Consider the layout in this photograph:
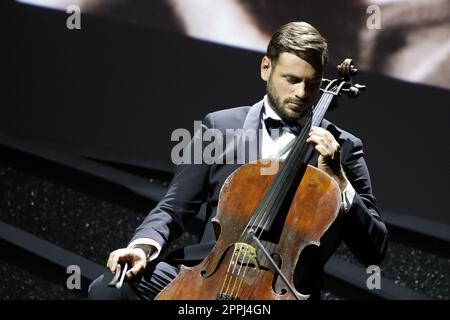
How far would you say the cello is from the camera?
73.7 inches

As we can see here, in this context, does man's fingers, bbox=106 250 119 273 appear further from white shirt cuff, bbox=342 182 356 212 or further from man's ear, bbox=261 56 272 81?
man's ear, bbox=261 56 272 81

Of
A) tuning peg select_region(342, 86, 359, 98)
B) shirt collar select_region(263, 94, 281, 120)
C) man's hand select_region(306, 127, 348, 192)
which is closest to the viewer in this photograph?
man's hand select_region(306, 127, 348, 192)

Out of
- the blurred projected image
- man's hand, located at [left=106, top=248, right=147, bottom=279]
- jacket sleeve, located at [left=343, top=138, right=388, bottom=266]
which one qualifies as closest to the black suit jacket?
jacket sleeve, located at [left=343, top=138, right=388, bottom=266]

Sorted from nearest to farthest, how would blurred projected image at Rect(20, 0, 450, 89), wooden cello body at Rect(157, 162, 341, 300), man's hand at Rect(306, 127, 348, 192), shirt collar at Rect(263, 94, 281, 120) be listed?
wooden cello body at Rect(157, 162, 341, 300) < man's hand at Rect(306, 127, 348, 192) < shirt collar at Rect(263, 94, 281, 120) < blurred projected image at Rect(20, 0, 450, 89)

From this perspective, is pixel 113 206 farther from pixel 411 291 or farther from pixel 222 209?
pixel 222 209

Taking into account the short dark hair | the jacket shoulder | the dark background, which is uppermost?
the short dark hair

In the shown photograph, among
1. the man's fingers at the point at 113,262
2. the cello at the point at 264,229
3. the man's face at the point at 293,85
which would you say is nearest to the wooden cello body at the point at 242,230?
the cello at the point at 264,229

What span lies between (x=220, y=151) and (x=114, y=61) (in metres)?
0.97

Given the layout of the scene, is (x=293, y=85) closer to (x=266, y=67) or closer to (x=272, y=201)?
(x=266, y=67)

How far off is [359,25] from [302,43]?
2.77 ft

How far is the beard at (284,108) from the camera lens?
7.11 feet

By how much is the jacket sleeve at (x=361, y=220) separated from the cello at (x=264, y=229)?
0.12 meters

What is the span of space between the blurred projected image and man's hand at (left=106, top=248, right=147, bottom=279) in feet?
3.92

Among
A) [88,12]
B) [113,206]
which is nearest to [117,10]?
[88,12]
